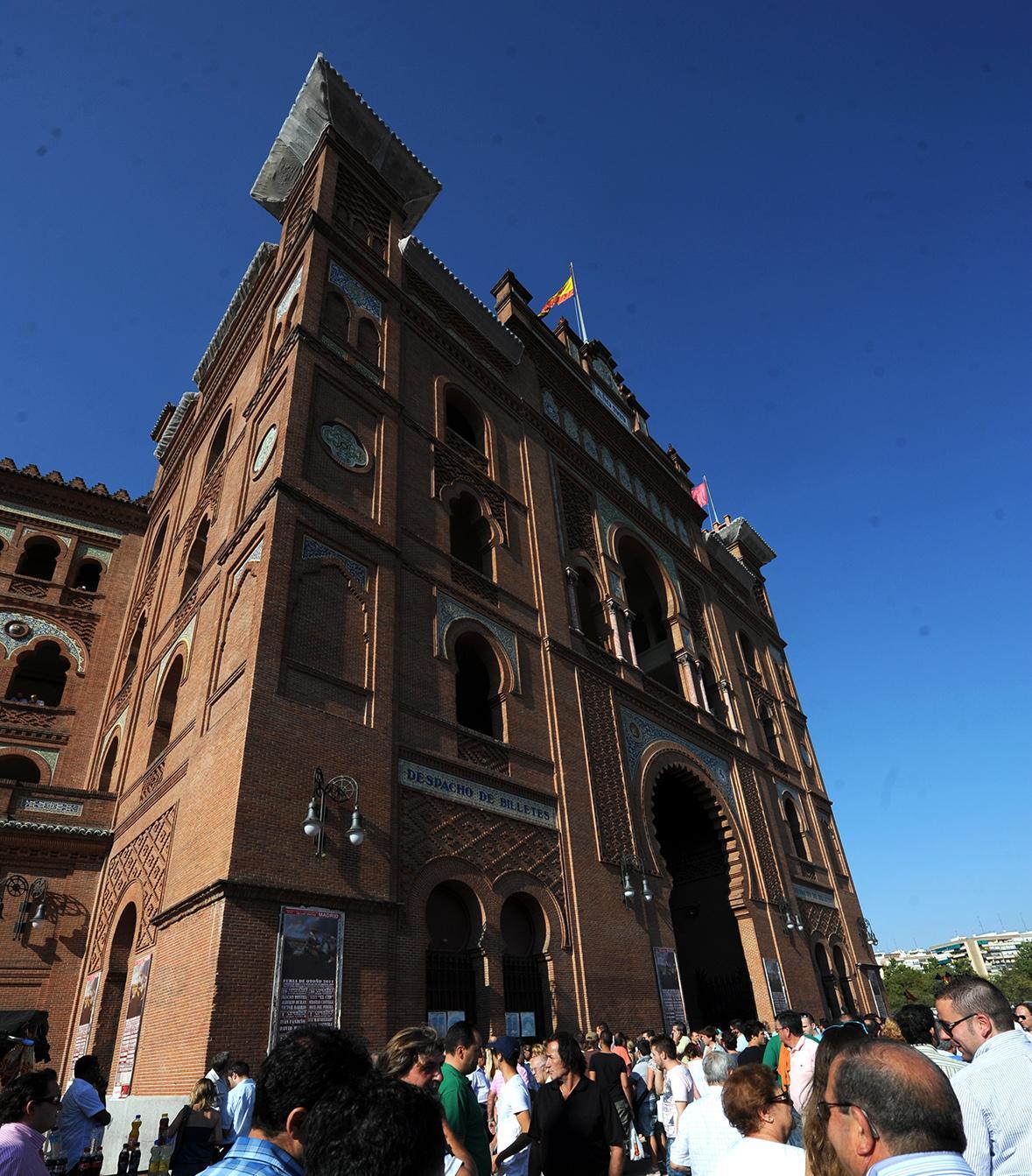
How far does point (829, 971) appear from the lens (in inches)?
754

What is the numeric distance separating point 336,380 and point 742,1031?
10476mm

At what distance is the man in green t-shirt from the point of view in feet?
10.7

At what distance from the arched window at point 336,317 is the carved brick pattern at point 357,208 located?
190 cm

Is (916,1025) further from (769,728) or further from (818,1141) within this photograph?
(769,728)

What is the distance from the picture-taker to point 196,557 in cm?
1488

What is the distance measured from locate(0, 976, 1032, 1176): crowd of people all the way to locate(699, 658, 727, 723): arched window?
1432 centimetres

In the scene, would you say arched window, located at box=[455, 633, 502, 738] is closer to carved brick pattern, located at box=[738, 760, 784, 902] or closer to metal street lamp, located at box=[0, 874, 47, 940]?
metal street lamp, located at box=[0, 874, 47, 940]

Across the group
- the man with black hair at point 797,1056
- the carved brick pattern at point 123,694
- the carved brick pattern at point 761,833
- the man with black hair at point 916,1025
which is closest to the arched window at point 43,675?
the carved brick pattern at point 123,694

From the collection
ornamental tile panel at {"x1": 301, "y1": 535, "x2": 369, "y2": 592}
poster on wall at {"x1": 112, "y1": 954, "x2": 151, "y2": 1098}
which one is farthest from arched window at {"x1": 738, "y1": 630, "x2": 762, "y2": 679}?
poster on wall at {"x1": 112, "y1": 954, "x2": 151, "y2": 1098}

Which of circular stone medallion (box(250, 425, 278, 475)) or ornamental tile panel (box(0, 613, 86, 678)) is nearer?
circular stone medallion (box(250, 425, 278, 475))

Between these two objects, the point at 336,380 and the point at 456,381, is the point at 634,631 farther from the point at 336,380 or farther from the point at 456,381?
the point at 336,380

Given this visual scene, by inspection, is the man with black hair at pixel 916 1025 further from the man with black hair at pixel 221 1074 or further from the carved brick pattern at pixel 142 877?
the carved brick pattern at pixel 142 877

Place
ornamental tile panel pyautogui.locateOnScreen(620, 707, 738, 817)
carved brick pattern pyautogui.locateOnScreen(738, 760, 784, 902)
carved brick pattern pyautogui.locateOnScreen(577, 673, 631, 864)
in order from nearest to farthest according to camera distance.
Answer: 1. carved brick pattern pyautogui.locateOnScreen(577, 673, 631, 864)
2. ornamental tile panel pyautogui.locateOnScreen(620, 707, 738, 817)
3. carved brick pattern pyautogui.locateOnScreen(738, 760, 784, 902)

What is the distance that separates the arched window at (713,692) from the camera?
20.2m
